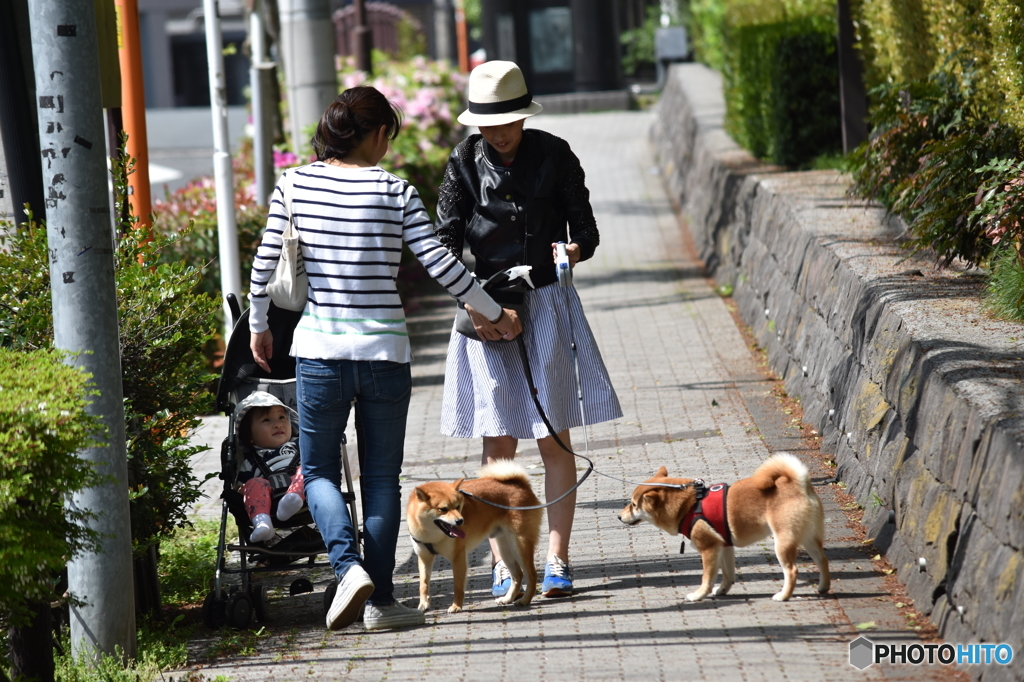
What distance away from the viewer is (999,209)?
608 cm

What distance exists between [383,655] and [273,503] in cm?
94

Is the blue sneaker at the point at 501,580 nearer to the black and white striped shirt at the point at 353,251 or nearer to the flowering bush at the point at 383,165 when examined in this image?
the black and white striped shirt at the point at 353,251

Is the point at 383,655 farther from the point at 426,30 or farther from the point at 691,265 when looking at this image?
the point at 426,30

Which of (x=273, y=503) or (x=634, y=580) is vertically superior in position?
(x=273, y=503)

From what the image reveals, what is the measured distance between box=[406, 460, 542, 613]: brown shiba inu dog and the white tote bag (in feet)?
2.83

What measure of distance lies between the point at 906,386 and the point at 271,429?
268cm

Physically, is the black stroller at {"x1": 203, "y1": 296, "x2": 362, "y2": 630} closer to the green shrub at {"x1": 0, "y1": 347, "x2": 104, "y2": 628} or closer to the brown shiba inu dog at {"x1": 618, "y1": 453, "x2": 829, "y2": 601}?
the green shrub at {"x1": 0, "y1": 347, "x2": 104, "y2": 628}

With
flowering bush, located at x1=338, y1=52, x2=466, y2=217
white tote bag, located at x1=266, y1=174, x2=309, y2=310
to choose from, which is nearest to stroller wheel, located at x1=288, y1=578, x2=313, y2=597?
white tote bag, located at x1=266, y1=174, x2=309, y2=310

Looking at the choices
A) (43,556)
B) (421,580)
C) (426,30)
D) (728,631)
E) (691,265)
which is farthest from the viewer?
(426,30)

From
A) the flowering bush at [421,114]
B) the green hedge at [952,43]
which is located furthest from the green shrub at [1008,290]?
the flowering bush at [421,114]

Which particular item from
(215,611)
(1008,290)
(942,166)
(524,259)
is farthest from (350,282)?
(942,166)

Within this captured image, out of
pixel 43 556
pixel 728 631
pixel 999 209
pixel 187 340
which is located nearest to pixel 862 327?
pixel 999 209

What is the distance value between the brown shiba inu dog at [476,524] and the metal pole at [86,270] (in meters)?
1.10

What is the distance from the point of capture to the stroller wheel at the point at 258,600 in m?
4.99
